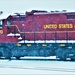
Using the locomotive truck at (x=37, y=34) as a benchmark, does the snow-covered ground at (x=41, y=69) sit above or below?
below

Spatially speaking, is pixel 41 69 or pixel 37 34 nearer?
pixel 41 69

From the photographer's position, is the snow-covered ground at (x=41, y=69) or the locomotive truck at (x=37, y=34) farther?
the locomotive truck at (x=37, y=34)

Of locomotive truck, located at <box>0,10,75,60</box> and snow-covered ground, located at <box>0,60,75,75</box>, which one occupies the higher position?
locomotive truck, located at <box>0,10,75,60</box>

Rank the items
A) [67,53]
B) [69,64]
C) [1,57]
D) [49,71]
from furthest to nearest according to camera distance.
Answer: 1. [1,57]
2. [67,53]
3. [69,64]
4. [49,71]

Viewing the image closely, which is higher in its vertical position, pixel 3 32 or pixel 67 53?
pixel 3 32

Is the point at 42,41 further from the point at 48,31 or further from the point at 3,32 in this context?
the point at 3,32

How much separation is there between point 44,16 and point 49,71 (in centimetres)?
532

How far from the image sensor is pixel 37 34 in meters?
17.0

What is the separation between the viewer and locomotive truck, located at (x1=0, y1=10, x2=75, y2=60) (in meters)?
16.5

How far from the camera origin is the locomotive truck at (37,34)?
16.5m

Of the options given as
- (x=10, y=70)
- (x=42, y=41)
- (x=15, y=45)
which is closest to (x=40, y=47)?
(x=42, y=41)

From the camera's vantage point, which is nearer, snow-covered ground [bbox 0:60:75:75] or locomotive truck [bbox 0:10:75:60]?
snow-covered ground [bbox 0:60:75:75]

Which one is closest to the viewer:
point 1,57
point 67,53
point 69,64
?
point 69,64

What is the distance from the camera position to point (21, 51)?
55.3 ft
